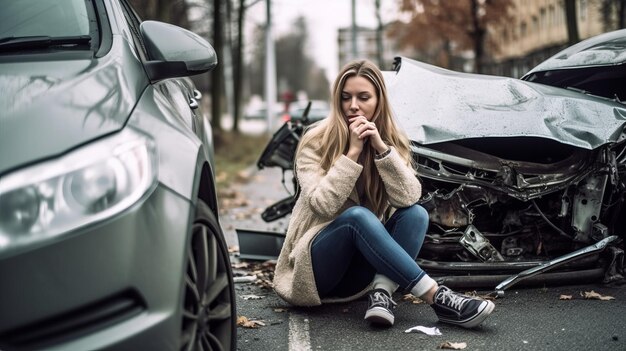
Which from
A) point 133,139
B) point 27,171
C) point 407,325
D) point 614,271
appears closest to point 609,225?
point 614,271

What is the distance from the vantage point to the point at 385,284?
435cm

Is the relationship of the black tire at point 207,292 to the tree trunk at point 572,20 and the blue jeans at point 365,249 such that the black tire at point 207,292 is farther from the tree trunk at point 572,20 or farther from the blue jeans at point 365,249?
the tree trunk at point 572,20

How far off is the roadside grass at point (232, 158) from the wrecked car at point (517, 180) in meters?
7.37

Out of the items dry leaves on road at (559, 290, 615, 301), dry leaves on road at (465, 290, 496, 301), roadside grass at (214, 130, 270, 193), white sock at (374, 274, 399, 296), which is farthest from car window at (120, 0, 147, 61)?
roadside grass at (214, 130, 270, 193)

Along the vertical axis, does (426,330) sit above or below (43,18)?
below

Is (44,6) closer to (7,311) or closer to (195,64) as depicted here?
(195,64)

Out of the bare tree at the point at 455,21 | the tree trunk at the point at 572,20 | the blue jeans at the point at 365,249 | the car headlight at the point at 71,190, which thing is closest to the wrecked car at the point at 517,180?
the blue jeans at the point at 365,249

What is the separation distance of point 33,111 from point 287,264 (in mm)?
2317

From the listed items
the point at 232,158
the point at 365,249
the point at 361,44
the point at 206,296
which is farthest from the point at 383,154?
the point at 361,44

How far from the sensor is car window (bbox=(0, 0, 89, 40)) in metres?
3.33

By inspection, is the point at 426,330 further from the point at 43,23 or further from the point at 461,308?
the point at 43,23

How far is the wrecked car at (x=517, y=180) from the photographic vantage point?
4.90 m

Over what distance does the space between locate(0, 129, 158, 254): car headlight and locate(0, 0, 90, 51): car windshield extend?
862 millimetres

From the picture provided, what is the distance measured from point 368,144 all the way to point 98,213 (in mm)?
2422
